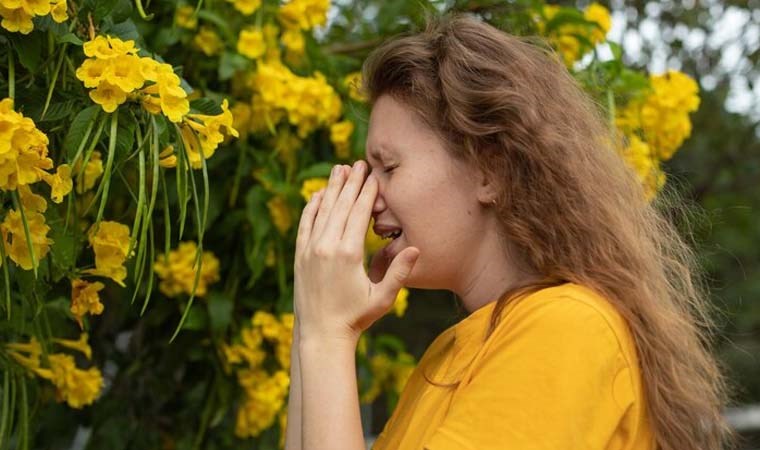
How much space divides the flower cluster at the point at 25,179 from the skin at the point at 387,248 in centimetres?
31

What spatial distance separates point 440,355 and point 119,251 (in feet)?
1.41

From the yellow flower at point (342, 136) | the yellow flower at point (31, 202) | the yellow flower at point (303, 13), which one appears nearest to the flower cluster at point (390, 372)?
the yellow flower at point (342, 136)

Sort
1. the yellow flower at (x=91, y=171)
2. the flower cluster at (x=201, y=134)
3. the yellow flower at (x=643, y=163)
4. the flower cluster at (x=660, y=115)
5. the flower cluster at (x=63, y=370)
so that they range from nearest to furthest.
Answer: the flower cluster at (x=201, y=134), the yellow flower at (x=91, y=171), the flower cluster at (x=63, y=370), the yellow flower at (x=643, y=163), the flower cluster at (x=660, y=115)

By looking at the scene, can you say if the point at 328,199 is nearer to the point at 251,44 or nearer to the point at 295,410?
the point at 295,410

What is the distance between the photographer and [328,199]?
1483mm

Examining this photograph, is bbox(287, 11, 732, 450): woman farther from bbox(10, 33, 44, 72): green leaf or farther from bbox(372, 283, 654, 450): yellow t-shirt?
bbox(10, 33, 44, 72): green leaf

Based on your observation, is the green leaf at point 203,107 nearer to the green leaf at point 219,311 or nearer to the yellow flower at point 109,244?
the yellow flower at point 109,244

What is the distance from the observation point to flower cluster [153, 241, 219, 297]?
7.05 feet

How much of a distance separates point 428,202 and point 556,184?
0.16 m

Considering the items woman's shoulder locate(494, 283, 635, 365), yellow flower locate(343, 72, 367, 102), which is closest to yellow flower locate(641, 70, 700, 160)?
yellow flower locate(343, 72, 367, 102)

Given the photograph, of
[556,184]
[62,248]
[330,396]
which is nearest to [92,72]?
[62,248]

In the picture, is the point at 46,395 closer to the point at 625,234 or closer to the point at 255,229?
the point at 255,229

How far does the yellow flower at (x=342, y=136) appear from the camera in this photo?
229 centimetres

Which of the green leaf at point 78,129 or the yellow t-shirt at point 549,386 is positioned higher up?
the green leaf at point 78,129
